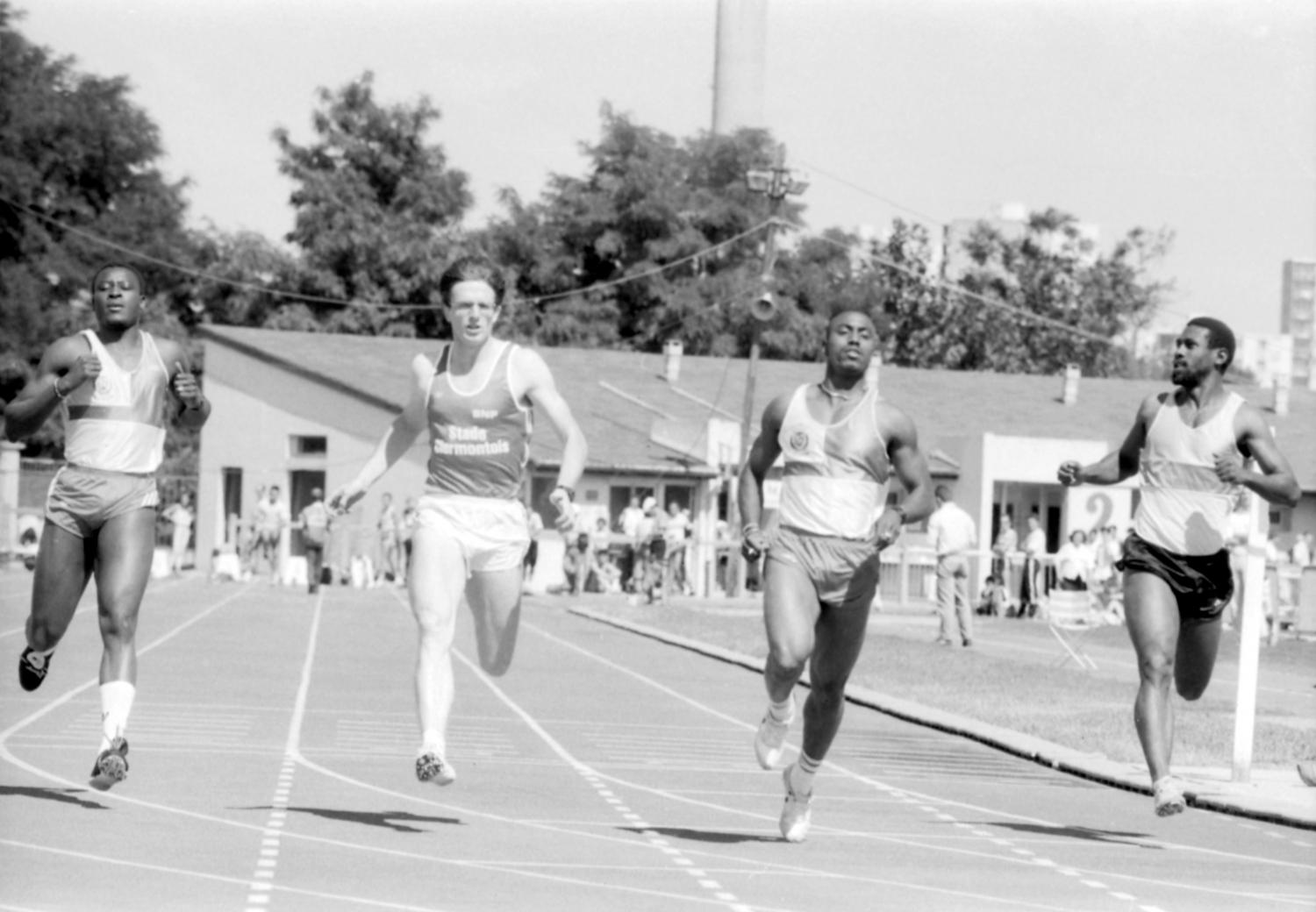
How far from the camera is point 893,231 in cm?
8281

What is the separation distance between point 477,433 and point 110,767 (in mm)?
1876

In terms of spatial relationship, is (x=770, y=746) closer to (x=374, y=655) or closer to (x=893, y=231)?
(x=374, y=655)

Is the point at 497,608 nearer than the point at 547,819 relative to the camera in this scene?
Yes

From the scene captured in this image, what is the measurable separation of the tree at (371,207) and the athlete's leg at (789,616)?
61982 millimetres

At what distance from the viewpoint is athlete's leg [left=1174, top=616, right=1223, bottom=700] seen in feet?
34.2

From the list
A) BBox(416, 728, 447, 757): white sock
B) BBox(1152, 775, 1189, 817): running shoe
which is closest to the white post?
BBox(1152, 775, 1189, 817): running shoe

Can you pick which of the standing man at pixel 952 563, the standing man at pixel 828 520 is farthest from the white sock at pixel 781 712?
the standing man at pixel 952 563

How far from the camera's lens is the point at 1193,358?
10344 millimetres

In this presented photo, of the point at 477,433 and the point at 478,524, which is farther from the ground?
the point at 477,433

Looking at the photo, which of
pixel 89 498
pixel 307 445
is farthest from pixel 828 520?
pixel 307 445

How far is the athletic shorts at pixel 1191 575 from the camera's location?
33.8 ft

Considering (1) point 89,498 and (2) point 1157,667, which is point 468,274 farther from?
(2) point 1157,667

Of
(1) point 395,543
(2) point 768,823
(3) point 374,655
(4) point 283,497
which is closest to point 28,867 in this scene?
(2) point 768,823

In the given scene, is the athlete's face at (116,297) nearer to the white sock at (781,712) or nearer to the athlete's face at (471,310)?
the athlete's face at (471,310)
